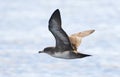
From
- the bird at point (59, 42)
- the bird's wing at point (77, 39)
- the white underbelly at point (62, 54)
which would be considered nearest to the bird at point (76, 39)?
the bird's wing at point (77, 39)

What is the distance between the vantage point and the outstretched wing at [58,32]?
54.2ft

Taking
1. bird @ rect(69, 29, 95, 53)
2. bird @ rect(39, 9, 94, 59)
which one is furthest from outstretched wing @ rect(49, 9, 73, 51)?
bird @ rect(69, 29, 95, 53)

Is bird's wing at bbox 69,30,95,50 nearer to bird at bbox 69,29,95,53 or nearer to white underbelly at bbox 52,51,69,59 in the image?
bird at bbox 69,29,95,53

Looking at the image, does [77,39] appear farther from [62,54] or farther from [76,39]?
[62,54]

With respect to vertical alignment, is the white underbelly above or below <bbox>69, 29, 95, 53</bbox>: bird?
below

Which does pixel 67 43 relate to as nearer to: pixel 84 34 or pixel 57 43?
pixel 57 43

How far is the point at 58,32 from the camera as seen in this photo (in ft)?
55.0

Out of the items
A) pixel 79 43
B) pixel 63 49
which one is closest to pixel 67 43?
pixel 63 49

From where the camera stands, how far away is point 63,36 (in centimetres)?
1677

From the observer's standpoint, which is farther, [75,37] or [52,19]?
[75,37]

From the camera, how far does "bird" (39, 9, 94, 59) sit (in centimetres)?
1659

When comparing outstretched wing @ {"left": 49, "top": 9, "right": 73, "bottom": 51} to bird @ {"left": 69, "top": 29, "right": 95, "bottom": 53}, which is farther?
bird @ {"left": 69, "top": 29, "right": 95, "bottom": 53}

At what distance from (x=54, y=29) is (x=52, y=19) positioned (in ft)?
1.14

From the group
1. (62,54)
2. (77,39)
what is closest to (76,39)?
(77,39)
